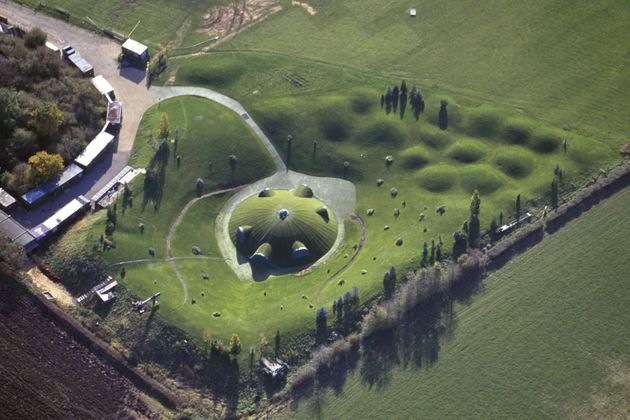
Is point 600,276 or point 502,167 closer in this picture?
point 600,276

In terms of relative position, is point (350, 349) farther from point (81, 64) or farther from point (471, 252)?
point (81, 64)

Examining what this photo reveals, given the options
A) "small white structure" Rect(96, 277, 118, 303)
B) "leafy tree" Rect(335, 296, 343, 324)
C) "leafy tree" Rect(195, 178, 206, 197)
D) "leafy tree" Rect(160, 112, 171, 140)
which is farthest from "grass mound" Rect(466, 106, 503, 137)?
"small white structure" Rect(96, 277, 118, 303)

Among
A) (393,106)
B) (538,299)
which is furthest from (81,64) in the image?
(538,299)

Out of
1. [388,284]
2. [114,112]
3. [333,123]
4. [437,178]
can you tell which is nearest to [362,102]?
[333,123]

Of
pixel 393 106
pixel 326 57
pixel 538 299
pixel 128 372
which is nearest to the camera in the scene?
pixel 128 372

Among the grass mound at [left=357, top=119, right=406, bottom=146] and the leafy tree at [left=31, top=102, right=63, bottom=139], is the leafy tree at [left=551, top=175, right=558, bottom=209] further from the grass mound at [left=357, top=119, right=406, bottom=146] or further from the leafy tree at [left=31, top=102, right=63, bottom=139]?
the leafy tree at [left=31, top=102, right=63, bottom=139]

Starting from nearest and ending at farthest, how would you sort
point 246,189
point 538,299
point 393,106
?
1. point 538,299
2. point 246,189
3. point 393,106

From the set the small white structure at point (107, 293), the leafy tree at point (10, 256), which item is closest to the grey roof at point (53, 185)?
the leafy tree at point (10, 256)
